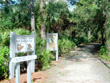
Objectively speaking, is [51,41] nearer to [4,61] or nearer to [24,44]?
[4,61]

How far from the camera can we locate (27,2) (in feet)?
46.7

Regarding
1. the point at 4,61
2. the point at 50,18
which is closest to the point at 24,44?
the point at 4,61

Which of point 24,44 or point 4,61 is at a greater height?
point 24,44

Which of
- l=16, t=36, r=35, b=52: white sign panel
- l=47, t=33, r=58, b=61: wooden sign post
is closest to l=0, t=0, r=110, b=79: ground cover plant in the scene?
l=47, t=33, r=58, b=61: wooden sign post

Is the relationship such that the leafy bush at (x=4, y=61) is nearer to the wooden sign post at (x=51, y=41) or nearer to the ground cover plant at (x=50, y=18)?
the ground cover plant at (x=50, y=18)

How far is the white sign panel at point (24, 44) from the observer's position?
4.42 m

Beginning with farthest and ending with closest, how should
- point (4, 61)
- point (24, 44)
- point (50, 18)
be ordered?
point (50, 18) → point (4, 61) → point (24, 44)

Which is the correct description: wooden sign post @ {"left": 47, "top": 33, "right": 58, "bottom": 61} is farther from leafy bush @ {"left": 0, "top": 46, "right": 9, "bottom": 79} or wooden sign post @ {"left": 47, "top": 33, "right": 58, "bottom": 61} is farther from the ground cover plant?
leafy bush @ {"left": 0, "top": 46, "right": 9, "bottom": 79}

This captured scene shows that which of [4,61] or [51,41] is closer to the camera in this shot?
[4,61]

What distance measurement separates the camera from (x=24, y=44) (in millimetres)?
4512

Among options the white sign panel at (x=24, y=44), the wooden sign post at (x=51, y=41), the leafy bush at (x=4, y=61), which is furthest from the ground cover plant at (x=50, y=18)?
the white sign panel at (x=24, y=44)

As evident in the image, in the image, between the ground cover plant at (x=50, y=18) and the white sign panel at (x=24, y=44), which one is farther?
the ground cover plant at (x=50, y=18)

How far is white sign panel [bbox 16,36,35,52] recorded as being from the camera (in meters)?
4.42

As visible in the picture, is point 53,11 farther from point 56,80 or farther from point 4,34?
point 56,80
